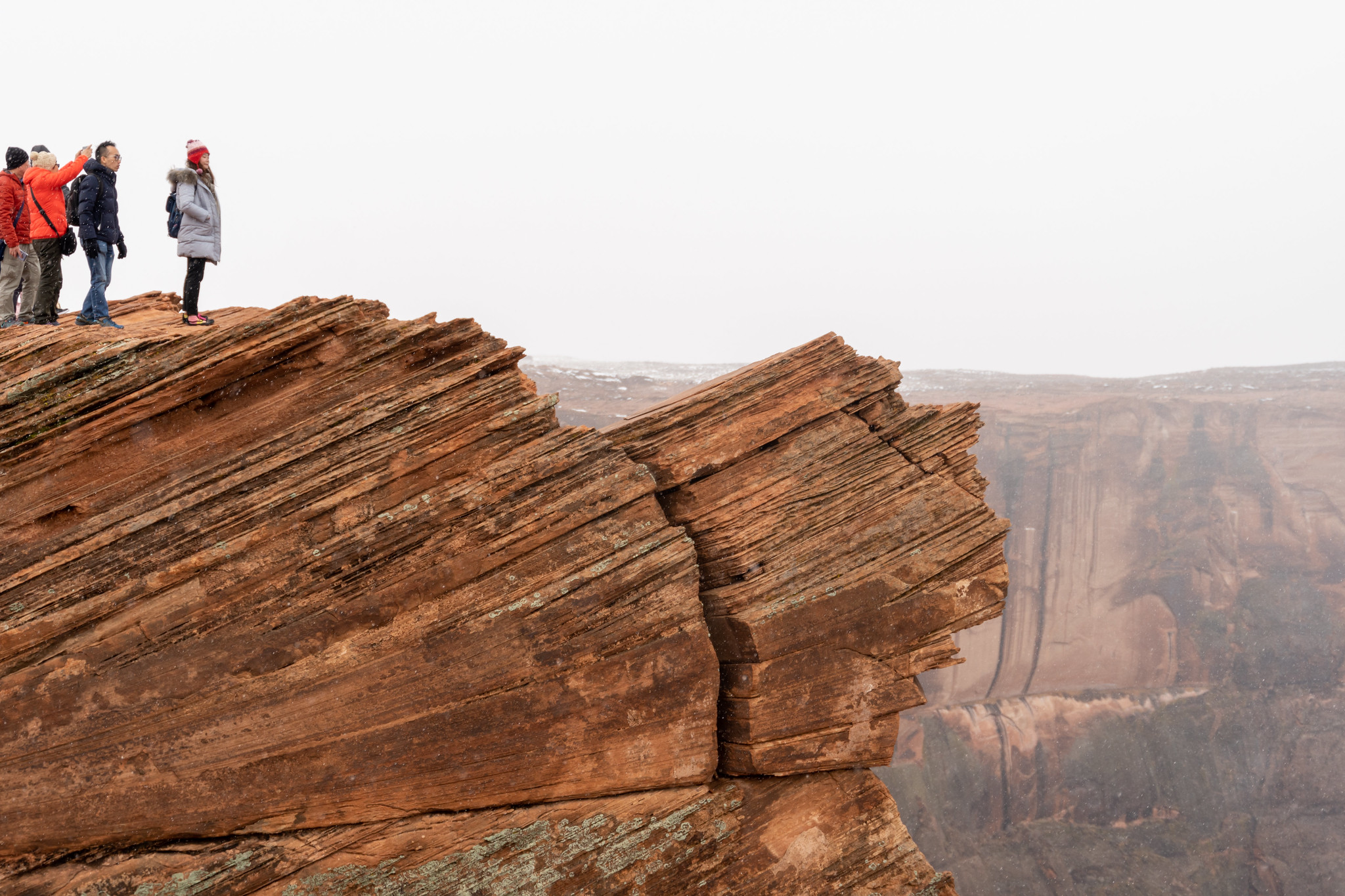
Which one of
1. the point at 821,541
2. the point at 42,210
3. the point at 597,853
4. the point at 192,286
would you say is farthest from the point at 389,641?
the point at 42,210

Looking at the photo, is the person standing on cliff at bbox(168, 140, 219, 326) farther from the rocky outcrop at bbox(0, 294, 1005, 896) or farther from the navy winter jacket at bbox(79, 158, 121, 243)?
the navy winter jacket at bbox(79, 158, 121, 243)

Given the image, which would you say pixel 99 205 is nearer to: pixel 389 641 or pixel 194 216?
pixel 194 216

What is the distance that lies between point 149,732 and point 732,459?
26.7ft

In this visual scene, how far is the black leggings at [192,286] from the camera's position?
10.5m

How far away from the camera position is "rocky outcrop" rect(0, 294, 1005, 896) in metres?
9.10

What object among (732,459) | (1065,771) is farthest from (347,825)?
(1065,771)

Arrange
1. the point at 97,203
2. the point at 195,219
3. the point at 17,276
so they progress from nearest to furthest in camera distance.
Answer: the point at 195,219 → the point at 97,203 → the point at 17,276

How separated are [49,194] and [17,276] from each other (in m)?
1.43

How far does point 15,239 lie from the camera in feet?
37.8

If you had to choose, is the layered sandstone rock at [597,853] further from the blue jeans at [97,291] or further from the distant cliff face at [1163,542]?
the distant cliff face at [1163,542]

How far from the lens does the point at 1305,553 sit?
1559 inches

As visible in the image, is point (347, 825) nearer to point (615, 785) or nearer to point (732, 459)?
point (615, 785)

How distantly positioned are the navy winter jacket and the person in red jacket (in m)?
0.99

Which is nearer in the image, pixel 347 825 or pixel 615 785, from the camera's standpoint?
pixel 347 825
